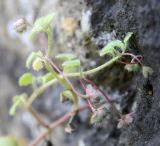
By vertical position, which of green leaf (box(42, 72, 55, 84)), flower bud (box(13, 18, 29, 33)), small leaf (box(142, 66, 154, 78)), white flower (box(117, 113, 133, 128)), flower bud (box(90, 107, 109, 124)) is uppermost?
flower bud (box(13, 18, 29, 33))

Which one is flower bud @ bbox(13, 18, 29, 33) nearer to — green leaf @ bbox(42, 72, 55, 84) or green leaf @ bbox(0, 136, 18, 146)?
green leaf @ bbox(42, 72, 55, 84)

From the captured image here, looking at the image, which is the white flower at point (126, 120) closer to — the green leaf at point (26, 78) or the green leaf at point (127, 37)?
the green leaf at point (127, 37)

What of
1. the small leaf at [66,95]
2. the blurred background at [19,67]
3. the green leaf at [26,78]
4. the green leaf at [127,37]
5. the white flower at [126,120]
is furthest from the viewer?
the blurred background at [19,67]

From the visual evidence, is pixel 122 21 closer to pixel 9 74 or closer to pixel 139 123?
pixel 139 123

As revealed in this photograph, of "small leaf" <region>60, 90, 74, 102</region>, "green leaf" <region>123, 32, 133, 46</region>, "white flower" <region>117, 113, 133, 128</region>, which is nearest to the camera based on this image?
"green leaf" <region>123, 32, 133, 46</region>

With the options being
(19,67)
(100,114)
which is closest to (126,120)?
(100,114)

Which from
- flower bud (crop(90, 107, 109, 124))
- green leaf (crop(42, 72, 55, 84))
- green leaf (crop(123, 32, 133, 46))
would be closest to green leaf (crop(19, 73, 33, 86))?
green leaf (crop(42, 72, 55, 84))

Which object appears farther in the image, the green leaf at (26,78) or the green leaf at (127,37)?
the green leaf at (26,78)

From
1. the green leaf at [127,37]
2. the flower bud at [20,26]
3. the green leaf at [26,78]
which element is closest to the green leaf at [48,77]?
the green leaf at [26,78]

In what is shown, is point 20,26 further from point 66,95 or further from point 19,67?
point 19,67

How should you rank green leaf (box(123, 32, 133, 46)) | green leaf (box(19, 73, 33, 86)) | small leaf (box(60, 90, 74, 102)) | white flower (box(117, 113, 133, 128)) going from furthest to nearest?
green leaf (box(19, 73, 33, 86)) < small leaf (box(60, 90, 74, 102)) < white flower (box(117, 113, 133, 128)) < green leaf (box(123, 32, 133, 46))

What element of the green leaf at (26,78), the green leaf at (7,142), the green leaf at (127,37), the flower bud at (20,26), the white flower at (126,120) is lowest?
the white flower at (126,120)

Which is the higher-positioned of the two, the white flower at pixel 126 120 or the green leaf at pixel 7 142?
the green leaf at pixel 7 142
